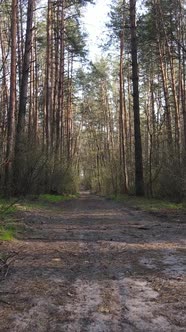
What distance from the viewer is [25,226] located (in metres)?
6.81

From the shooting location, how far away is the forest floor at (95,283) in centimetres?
264

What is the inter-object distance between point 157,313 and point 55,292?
0.94 metres

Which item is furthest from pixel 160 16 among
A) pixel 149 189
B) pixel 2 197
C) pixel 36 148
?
pixel 2 197

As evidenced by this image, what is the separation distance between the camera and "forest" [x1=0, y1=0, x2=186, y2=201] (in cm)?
1223

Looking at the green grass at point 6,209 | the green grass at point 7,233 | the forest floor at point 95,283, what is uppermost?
the green grass at point 6,209

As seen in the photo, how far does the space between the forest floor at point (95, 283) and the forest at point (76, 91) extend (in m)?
1.56

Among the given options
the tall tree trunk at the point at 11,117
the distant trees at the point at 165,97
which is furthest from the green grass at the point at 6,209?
the distant trees at the point at 165,97

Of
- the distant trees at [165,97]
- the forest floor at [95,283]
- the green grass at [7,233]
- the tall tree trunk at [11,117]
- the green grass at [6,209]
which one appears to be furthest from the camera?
the distant trees at [165,97]

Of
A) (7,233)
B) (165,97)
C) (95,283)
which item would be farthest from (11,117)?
(165,97)

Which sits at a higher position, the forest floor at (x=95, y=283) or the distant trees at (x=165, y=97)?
the distant trees at (x=165, y=97)

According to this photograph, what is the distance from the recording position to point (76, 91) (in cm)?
4122

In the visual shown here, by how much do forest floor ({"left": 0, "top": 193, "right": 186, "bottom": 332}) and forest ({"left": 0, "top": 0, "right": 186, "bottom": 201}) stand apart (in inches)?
61.4

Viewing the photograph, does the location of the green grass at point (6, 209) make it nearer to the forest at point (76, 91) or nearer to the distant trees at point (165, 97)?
the forest at point (76, 91)

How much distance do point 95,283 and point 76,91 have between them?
3880 centimetres
